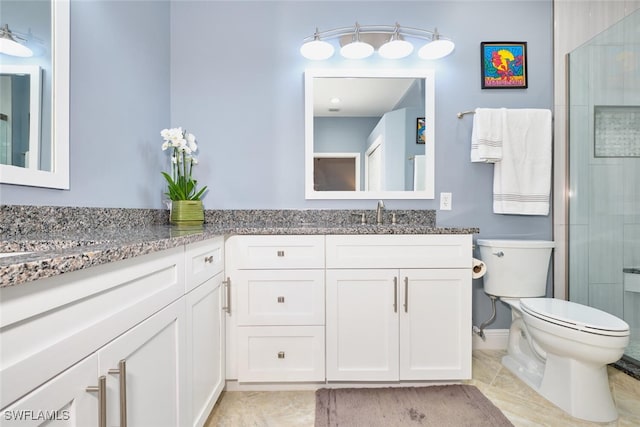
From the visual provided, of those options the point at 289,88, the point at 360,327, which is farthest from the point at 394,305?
the point at 289,88

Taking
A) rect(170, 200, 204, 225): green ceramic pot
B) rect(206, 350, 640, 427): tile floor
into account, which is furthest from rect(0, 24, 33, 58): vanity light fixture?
rect(206, 350, 640, 427): tile floor

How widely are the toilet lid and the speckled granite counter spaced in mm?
487

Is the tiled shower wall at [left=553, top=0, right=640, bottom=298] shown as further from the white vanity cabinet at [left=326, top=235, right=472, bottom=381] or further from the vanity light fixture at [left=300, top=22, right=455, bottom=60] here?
the white vanity cabinet at [left=326, top=235, right=472, bottom=381]

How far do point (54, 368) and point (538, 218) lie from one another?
8.15 ft

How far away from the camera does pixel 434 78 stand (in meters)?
2.07

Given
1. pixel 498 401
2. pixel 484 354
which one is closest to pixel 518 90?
pixel 484 354

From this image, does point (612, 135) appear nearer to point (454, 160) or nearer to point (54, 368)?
point (454, 160)

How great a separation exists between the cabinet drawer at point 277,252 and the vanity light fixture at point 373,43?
122 centimetres

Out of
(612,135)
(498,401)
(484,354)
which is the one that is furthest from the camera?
(484,354)

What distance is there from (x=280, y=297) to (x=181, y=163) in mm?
1120

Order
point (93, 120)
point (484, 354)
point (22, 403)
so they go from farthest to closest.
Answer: point (484, 354), point (93, 120), point (22, 403)

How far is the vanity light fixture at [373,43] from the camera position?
1.98 meters

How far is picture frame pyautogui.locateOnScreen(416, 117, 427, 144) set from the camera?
2084mm

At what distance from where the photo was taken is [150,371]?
0.88 m
